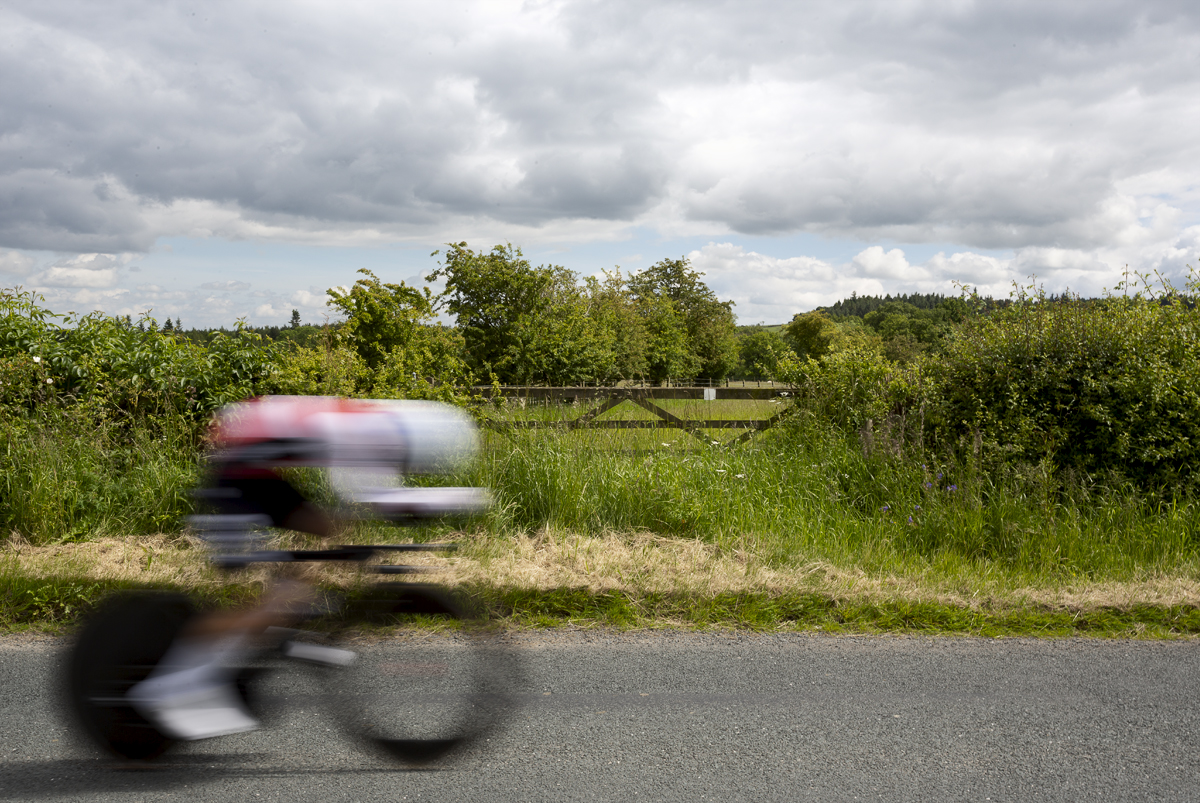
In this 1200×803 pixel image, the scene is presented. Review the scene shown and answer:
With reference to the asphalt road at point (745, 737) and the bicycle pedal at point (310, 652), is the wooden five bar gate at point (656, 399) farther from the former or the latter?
the bicycle pedal at point (310, 652)

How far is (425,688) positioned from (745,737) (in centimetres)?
132

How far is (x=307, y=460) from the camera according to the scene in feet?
8.64

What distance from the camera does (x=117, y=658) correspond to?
2662mm

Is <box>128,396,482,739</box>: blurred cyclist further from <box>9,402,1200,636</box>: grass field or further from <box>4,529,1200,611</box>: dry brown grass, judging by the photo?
<box>4,529,1200,611</box>: dry brown grass

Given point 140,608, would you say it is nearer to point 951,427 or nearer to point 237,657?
point 237,657

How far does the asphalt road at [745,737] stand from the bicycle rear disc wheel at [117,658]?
9.3 inches

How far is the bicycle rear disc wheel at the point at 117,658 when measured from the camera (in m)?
2.66

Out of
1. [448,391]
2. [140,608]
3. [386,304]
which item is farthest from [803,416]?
[386,304]

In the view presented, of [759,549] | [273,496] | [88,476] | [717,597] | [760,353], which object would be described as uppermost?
[760,353]

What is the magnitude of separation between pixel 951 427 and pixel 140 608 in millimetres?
6472

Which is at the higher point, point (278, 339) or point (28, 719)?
point (278, 339)

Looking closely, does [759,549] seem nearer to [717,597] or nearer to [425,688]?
[717,597]

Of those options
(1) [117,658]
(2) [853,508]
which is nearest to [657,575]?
(2) [853,508]

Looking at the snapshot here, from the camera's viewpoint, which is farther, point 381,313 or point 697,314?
point 697,314
